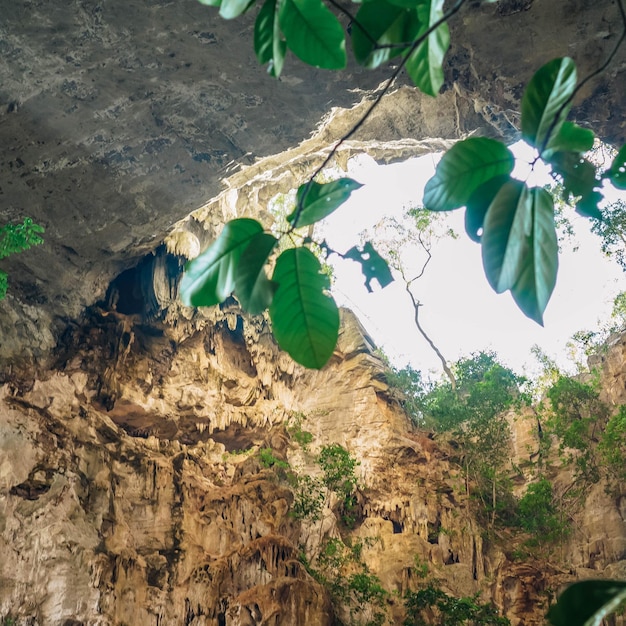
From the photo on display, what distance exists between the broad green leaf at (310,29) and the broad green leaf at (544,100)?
10.0 inches

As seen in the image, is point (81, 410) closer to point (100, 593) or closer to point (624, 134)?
point (100, 593)

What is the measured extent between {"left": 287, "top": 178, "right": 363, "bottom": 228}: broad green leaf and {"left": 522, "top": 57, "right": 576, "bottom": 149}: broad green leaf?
251 mm

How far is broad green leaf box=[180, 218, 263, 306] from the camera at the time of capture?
3.10ft

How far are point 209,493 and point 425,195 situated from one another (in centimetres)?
854

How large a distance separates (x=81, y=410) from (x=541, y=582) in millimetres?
6626

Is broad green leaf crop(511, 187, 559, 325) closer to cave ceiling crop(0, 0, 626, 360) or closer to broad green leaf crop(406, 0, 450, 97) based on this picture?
broad green leaf crop(406, 0, 450, 97)

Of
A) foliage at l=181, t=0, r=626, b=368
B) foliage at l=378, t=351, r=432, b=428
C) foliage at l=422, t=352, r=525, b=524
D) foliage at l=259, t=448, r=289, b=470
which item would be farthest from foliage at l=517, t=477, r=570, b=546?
foliage at l=181, t=0, r=626, b=368

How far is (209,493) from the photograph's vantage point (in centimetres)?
897

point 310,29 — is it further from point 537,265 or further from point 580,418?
point 580,418

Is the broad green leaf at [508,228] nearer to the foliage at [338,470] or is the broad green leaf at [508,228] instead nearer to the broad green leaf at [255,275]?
the broad green leaf at [255,275]

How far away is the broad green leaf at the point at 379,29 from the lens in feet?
2.92

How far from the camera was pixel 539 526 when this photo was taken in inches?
397

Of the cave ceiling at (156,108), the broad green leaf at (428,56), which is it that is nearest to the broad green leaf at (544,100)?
the broad green leaf at (428,56)

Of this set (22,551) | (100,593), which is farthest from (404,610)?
(22,551)
